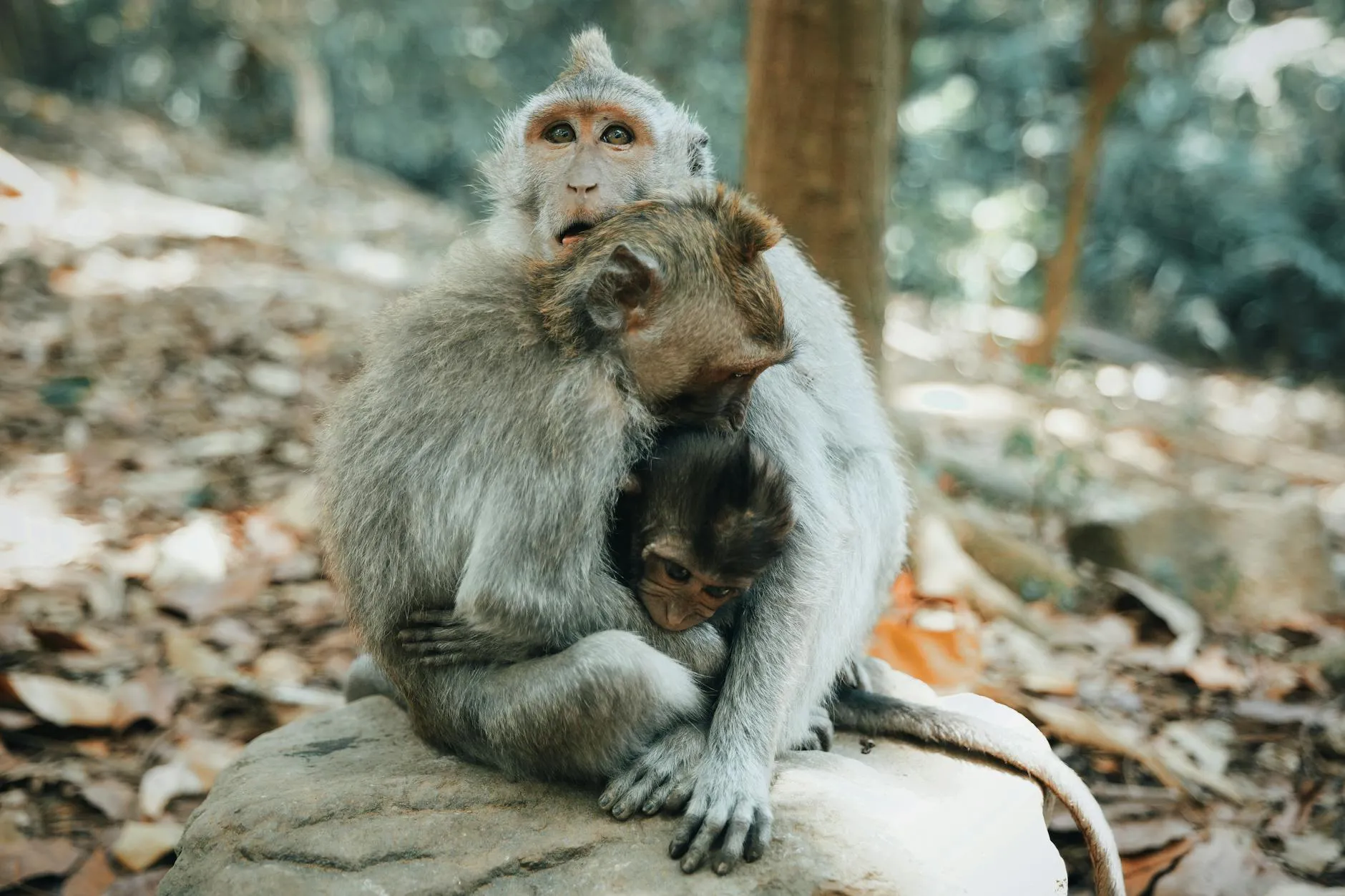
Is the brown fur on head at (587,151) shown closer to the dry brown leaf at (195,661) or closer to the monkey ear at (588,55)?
the monkey ear at (588,55)

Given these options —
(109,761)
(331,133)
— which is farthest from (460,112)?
(109,761)

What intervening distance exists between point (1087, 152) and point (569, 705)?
942 cm

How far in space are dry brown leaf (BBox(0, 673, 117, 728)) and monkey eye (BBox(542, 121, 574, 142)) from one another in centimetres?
285

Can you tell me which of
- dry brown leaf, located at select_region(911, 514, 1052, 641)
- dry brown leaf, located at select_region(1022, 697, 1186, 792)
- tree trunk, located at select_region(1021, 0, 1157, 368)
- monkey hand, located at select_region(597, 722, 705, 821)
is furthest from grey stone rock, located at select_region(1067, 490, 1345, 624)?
monkey hand, located at select_region(597, 722, 705, 821)

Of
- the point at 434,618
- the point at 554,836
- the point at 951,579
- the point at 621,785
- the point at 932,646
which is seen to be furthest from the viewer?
the point at 951,579

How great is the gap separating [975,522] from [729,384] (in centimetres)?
393

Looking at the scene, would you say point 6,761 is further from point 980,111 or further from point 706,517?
point 980,111

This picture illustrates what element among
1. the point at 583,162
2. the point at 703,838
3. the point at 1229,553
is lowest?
the point at 703,838

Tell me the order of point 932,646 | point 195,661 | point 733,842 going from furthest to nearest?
point 932,646, point 195,661, point 733,842

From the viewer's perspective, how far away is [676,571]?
3.10 meters

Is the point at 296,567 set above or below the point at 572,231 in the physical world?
below

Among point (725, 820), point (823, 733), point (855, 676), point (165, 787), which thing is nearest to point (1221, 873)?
point (855, 676)

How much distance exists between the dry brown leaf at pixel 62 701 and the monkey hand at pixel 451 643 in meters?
1.95

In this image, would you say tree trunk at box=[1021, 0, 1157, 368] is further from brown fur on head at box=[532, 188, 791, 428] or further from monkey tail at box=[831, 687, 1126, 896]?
brown fur on head at box=[532, 188, 791, 428]
